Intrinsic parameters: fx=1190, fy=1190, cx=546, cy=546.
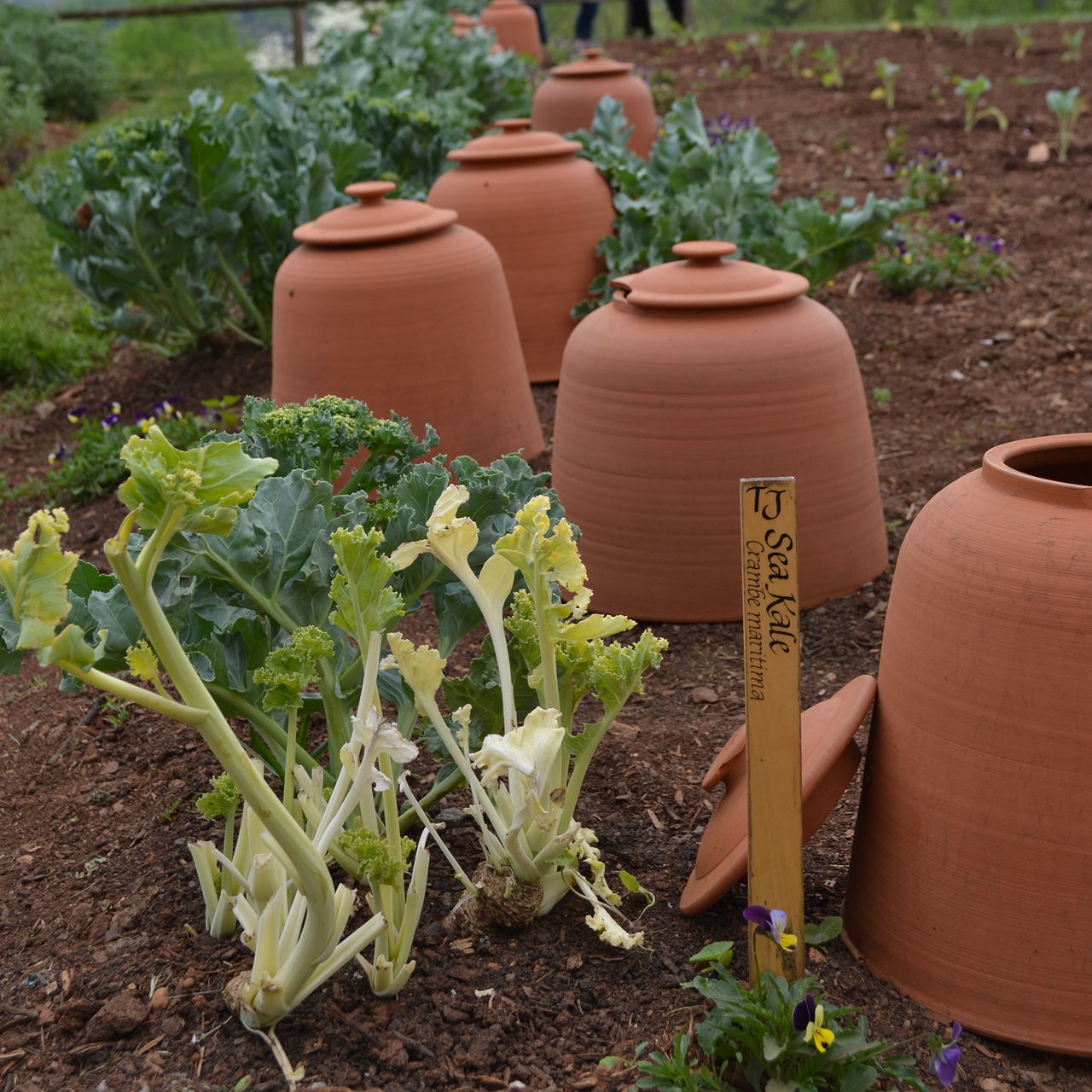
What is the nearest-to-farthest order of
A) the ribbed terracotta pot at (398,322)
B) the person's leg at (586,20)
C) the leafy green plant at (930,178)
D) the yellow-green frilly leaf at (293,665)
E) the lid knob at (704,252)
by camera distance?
the yellow-green frilly leaf at (293,665) → the lid knob at (704,252) → the ribbed terracotta pot at (398,322) → the leafy green plant at (930,178) → the person's leg at (586,20)

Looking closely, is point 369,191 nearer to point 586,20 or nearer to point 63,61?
point 63,61

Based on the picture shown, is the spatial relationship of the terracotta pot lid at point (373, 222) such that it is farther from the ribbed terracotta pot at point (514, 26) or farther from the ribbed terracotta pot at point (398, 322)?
the ribbed terracotta pot at point (514, 26)

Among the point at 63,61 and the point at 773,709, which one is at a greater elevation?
the point at 63,61

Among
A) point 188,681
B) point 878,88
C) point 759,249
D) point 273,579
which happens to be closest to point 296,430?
point 273,579

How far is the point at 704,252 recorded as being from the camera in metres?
2.96

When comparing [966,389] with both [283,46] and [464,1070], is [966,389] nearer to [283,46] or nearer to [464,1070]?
[464,1070]

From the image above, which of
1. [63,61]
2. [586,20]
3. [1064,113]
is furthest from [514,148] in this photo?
[586,20]

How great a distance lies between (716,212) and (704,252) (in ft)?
5.22

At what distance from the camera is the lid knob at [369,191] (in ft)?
12.5

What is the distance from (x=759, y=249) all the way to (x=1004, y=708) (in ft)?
9.83

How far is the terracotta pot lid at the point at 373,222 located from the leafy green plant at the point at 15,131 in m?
6.16

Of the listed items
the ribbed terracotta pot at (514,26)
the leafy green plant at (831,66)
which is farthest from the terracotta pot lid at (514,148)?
the ribbed terracotta pot at (514,26)

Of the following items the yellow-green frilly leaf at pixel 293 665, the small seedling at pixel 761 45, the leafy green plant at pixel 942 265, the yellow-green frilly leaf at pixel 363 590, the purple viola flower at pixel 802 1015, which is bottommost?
the purple viola flower at pixel 802 1015

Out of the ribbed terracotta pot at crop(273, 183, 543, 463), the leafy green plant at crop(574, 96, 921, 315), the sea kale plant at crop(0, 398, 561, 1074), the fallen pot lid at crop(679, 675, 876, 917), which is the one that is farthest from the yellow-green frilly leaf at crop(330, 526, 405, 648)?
the leafy green plant at crop(574, 96, 921, 315)
